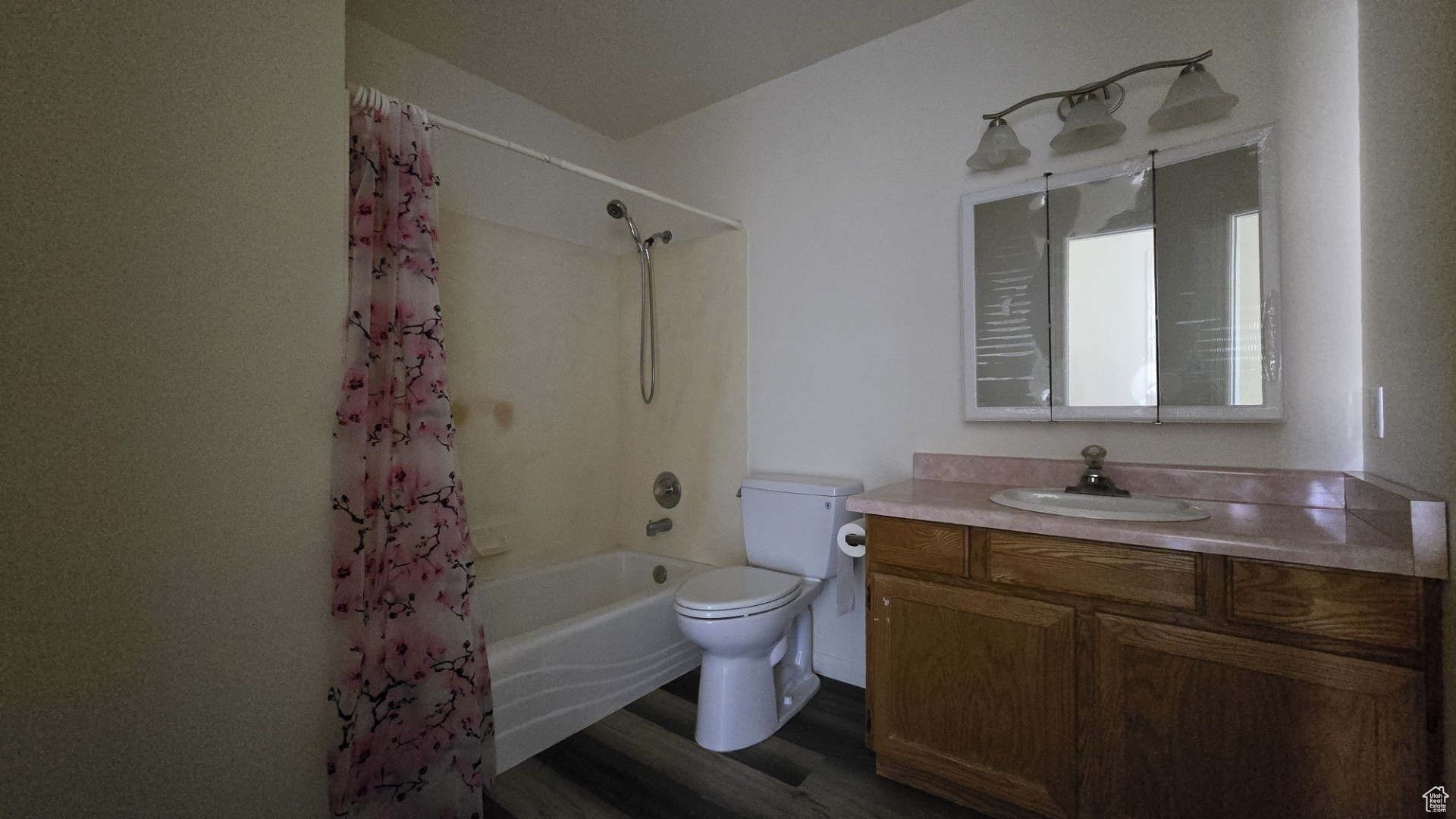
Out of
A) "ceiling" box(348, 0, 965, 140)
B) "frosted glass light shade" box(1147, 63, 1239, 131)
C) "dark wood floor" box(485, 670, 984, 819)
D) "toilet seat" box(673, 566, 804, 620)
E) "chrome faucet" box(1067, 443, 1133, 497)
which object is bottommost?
"dark wood floor" box(485, 670, 984, 819)

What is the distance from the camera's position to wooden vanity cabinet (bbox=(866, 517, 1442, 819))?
3.39ft

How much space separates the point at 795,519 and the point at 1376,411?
1.51 m

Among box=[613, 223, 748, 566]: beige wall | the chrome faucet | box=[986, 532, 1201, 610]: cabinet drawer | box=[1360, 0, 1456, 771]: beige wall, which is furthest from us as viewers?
box=[613, 223, 748, 566]: beige wall

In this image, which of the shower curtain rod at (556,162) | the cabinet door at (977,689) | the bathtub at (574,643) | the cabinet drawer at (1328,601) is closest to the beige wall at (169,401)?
the shower curtain rod at (556,162)

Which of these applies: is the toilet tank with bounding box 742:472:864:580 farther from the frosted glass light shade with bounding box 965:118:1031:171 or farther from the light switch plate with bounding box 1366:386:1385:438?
the light switch plate with bounding box 1366:386:1385:438

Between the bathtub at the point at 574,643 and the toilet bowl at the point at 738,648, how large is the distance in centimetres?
30

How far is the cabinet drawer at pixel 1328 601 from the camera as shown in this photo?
3.33 ft

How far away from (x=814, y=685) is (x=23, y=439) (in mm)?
2135

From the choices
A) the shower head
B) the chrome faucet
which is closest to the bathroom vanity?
the chrome faucet

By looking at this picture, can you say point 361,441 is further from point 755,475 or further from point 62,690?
point 755,475

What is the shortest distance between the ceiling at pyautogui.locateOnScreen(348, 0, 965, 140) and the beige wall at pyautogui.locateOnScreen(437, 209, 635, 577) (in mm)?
626

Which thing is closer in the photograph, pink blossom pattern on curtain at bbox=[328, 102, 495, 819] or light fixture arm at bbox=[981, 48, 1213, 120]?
pink blossom pattern on curtain at bbox=[328, 102, 495, 819]

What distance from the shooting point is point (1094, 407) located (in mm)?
1719

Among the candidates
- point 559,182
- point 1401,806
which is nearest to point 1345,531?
point 1401,806
